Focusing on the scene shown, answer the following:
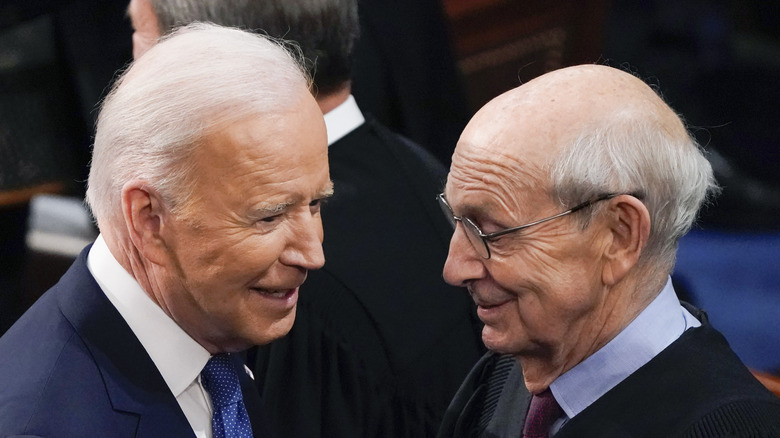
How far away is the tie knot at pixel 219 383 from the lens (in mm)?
2047

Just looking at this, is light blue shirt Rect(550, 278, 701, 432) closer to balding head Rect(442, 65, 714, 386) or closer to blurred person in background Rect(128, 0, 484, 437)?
balding head Rect(442, 65, 714, 386)

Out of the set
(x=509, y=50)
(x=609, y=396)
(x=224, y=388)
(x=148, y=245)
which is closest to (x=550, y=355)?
(x=609, y=396)

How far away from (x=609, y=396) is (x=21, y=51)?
7.89 feet

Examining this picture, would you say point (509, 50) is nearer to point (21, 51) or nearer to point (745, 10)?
point (745, 10)

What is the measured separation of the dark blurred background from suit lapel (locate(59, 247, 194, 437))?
5.71 ft

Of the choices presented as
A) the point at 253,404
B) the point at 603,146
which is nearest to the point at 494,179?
the point at 603,146

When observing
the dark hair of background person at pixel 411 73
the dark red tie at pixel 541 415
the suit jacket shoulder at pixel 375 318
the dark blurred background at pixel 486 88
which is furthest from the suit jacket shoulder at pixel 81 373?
the dark blurred background at pixel 486 88

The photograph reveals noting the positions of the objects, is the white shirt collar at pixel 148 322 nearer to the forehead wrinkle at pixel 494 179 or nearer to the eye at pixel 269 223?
the eye at pixel 269 223

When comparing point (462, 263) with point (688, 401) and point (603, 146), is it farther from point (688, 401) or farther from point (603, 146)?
point (688, 401)

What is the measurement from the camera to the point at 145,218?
73.8 inches

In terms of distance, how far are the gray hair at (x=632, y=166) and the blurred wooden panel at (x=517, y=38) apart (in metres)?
1.60

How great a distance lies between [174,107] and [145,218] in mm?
207

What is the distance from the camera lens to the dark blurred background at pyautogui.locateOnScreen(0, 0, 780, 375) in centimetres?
328

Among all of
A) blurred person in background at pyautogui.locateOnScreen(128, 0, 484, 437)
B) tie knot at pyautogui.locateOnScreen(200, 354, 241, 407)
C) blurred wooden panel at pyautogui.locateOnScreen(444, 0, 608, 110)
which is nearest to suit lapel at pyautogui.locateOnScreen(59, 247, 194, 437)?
tie knot at pyautogui.locateOnScreen(200, 354, 241, 407)
